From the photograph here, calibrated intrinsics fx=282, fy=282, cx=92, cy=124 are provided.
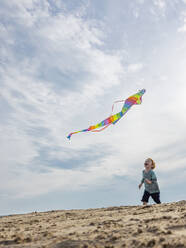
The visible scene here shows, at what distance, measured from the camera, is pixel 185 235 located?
4172mm

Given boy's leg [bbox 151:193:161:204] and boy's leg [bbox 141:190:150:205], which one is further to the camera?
boy's leg [bbox 141:190:150:205]

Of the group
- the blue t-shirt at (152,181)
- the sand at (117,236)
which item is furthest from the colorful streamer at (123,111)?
the sand at (117,236)

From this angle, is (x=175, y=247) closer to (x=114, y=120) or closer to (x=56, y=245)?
(x=56, y=245)

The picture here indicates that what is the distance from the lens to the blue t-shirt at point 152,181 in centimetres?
1090

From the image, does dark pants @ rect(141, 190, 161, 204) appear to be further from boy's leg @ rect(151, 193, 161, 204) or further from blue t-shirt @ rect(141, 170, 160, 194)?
blue t-shirt @ rect(141, 170, 160, 194)

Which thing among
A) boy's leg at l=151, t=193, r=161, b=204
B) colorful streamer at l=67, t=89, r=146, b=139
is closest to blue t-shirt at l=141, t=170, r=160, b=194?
boy's leg at l=151, t=193, r=161, b=204

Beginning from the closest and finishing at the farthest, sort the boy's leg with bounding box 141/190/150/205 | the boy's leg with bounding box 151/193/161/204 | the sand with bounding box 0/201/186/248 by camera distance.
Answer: the sand with bounding box 0/201/186/248
the boy's leg with bounding box 151/193/161/204
the boy's leg with bounding box 141/190/150/205

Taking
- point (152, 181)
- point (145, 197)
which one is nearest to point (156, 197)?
point (145, 197)

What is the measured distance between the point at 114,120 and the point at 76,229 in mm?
7915

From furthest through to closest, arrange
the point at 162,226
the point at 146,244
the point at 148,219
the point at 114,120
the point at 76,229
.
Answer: the point at 114,120 → the point at 148,219 → the point at 76,229 → the point at 162,226 → the point at 146,244

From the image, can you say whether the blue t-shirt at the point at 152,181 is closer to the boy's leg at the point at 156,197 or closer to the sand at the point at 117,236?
the boy's leg at the point at 156,197

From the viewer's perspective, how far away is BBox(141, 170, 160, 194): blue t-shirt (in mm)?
10898

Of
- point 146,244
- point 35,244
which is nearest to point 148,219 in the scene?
point 146,244

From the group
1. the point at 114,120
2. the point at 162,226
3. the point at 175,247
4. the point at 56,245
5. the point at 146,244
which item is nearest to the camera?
the point at 175,247
